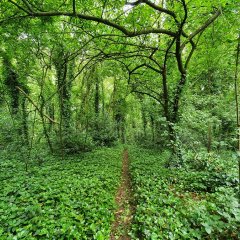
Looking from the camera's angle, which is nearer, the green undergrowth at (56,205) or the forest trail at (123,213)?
the green undergrowth at (56,205)

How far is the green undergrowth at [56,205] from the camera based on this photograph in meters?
3.20

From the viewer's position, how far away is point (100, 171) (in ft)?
23.0

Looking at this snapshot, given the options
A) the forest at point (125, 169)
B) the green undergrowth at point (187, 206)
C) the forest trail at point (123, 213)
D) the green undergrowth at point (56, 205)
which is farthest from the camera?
the forest trail at point (123, 213)

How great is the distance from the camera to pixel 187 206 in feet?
13.0

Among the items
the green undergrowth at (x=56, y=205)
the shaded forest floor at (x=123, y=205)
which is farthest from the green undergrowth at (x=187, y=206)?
the green undergrowth at (x=56, y=205)

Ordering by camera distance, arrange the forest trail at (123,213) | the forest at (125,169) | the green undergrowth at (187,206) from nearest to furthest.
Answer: the green undergrowth at (187,206)
the forest at (125,169)
the forest trail at (123,213)

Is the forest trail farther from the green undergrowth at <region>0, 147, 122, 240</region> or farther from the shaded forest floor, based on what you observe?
the green undergrowth at <region>0, 147, 122, 240</region>

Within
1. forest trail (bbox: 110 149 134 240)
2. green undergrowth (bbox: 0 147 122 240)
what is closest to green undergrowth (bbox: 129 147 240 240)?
forest trail (bbox: 110 149 134 240)

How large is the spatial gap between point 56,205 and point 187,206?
10.6 ft

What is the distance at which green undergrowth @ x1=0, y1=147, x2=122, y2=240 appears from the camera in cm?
320

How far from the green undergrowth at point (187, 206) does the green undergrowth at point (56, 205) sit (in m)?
0.88

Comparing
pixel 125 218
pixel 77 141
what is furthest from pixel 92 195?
pixel 77 141

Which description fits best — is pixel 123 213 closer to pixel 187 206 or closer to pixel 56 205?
pixel 187 206

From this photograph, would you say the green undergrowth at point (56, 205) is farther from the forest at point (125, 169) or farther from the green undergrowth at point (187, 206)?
the green undergrowth at point (187, 206)
